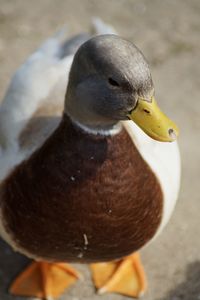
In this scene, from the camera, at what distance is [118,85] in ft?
7.15

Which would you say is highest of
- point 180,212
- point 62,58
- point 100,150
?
point 100,150

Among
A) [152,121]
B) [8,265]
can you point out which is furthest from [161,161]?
[8,265]

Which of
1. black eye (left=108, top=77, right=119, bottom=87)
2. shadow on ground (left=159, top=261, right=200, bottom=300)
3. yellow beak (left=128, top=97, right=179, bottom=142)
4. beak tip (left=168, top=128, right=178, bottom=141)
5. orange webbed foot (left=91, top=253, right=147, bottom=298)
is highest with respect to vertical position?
black eye (left=108, top=77, right=119, bottom=87)

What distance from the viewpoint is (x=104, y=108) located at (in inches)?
88.7

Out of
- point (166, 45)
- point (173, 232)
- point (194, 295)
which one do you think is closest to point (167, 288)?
point (194, 295)

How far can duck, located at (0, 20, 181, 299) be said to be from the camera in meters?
2.18

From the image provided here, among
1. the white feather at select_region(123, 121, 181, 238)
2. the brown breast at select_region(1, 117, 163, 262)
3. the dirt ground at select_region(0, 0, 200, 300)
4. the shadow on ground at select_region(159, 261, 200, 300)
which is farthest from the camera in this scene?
the dirt ground at select_region(0, 0, 200, 300)

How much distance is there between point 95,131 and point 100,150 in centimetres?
7

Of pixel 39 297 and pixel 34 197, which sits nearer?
pixel 34 197

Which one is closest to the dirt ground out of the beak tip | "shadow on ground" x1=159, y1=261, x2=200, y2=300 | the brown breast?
"shadow on ground" x1=159, y1=261, x2=200, y2=300

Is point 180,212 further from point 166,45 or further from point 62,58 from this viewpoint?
point 166,45

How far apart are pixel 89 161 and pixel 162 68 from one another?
2.09 metres

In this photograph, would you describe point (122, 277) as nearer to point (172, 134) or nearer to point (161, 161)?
point (161, 161)

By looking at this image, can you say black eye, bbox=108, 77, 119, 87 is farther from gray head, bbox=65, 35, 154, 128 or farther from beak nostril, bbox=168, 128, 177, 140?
beak nostril, bbox=168, 128, 177, 140
